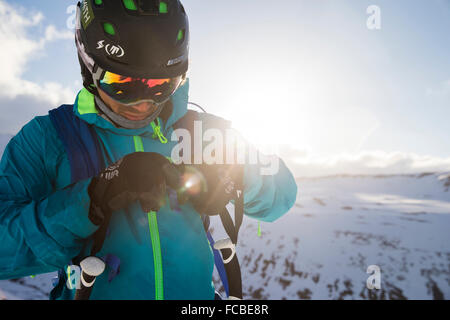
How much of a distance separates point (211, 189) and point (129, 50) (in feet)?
3.81

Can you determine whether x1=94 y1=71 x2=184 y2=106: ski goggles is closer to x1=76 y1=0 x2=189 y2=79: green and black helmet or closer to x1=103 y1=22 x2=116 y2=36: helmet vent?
x1=76 y1=0 x2=189 y2=79: green and black helmet

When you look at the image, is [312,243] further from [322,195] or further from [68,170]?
[68,170]

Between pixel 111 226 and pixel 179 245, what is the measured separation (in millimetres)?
469

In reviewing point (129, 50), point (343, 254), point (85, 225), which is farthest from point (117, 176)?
point (343, 254)

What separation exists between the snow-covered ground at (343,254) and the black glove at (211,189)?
446 inches

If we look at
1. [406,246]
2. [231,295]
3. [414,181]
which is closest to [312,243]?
[406,246]

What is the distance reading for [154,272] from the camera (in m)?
1.55

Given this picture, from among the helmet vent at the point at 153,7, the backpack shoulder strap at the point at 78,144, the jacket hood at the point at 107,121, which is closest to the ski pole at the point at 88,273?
the backpack shoulder strap at the point at 78,144

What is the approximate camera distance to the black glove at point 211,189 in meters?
1.63

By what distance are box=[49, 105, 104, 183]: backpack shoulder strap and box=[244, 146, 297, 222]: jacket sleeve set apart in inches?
45.5

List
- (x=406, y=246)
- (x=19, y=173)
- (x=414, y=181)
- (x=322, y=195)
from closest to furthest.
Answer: (x=19, y=173), (x=406, y=246), (x=322, y=195), (x=414, y=181)

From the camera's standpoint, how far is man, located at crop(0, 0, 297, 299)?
134cm

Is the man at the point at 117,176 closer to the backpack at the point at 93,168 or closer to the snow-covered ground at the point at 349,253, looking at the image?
the backpack at the point at 93,168
